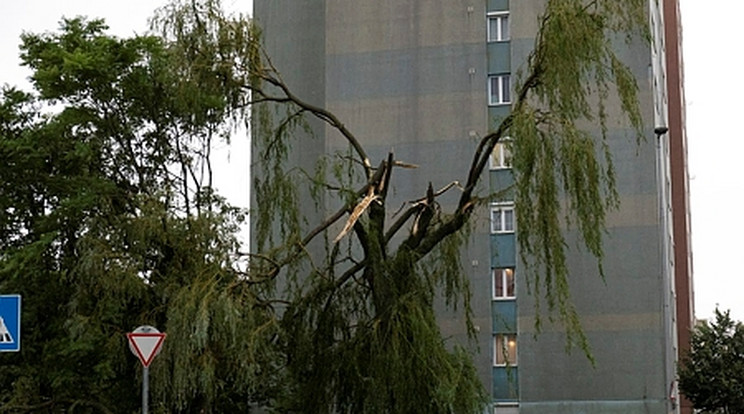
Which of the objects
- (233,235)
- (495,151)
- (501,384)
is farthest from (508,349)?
(233,235)

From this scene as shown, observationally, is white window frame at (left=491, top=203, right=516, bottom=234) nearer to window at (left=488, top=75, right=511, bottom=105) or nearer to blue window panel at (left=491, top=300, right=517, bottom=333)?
blue window panel at (left=491, top=300, right=517, bottom=333)

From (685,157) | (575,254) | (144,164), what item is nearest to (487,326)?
(575,254)

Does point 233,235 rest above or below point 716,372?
above

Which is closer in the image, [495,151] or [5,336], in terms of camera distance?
[5,336]

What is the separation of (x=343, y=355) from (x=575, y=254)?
1799cm

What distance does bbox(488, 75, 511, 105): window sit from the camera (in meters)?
41.8

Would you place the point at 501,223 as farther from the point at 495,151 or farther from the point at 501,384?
the point at 501,384

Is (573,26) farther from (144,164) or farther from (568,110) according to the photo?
(144,164)

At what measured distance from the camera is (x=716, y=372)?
141 ft

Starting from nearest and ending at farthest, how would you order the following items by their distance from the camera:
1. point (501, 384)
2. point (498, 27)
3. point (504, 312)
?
point (501, 384) < point (504, 312) < point (498, 27)

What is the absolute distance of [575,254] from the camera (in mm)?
39938

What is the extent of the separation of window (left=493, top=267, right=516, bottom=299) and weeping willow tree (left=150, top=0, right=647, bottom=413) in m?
15.2

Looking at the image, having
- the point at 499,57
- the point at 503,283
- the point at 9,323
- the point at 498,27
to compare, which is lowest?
the point at 9,323

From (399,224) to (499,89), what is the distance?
1767 centimetres
